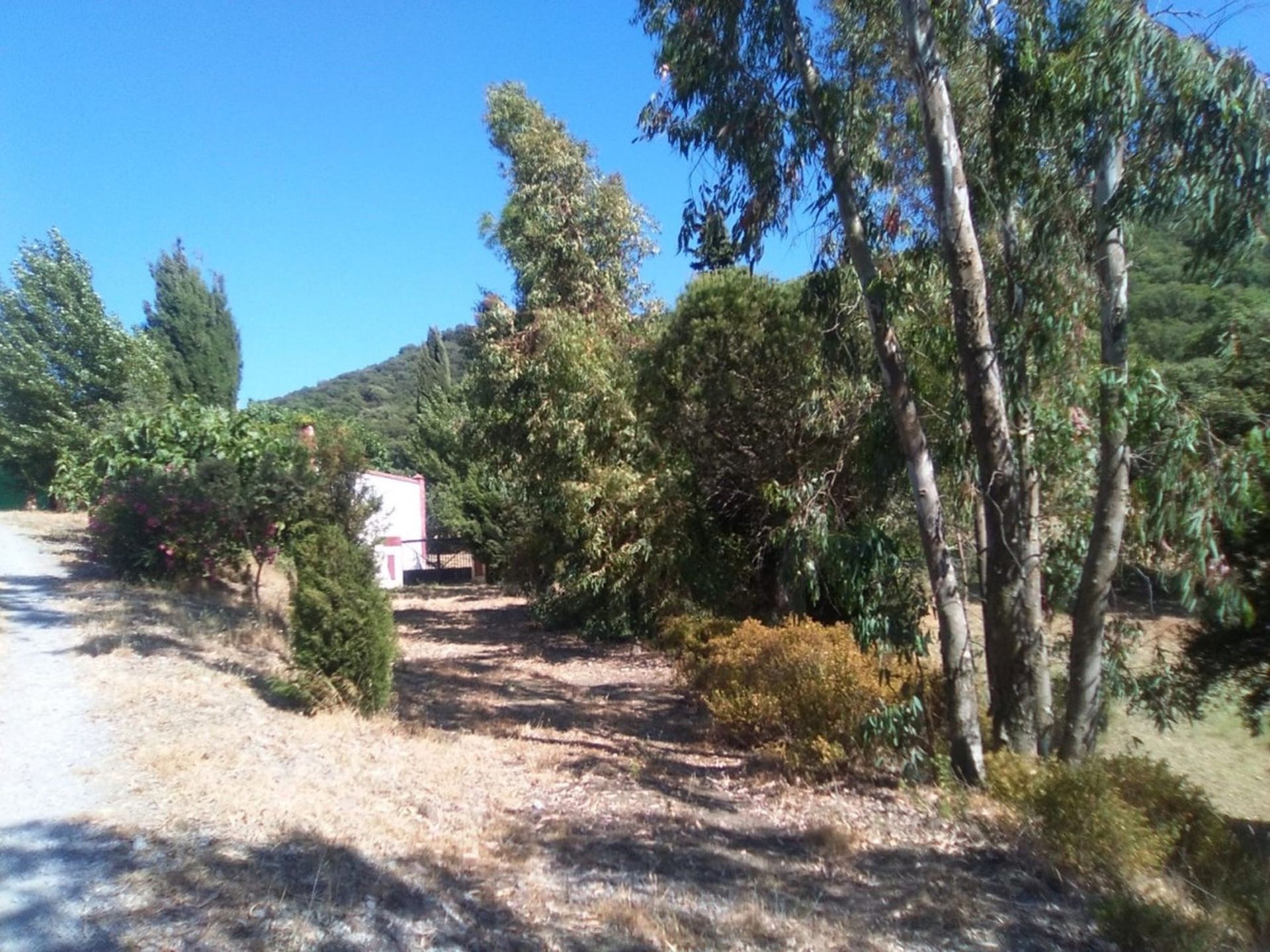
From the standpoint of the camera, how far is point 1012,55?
810 cm

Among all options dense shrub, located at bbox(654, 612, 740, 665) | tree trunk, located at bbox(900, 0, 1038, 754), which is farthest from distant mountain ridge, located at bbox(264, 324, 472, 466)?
tree trunk, located at bbox(900, 0, 1038, 754)

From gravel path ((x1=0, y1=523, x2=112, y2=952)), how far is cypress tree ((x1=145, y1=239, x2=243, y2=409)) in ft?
93.5

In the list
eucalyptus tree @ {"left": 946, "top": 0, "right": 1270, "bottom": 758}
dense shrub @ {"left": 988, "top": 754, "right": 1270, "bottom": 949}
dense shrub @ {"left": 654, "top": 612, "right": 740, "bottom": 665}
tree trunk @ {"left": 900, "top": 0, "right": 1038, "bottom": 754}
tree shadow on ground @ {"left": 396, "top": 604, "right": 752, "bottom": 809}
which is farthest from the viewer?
dense shrub @ {"left": 654, "top": 612, "right": 740, "bottom": 665}

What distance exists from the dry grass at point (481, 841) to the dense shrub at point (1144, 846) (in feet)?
1.05

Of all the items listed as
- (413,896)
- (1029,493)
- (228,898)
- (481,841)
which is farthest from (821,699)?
(228,898)

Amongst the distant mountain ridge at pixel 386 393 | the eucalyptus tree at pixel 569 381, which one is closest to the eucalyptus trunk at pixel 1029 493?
the eucalyptus tree at pixel 569 381

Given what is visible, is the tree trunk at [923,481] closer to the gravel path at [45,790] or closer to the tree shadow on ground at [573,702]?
the tree shadow on ground at [573,702]

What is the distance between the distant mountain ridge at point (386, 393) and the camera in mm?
56656

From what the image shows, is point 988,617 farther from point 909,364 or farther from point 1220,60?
point 1220,60

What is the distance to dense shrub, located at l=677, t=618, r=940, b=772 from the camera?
347 inches

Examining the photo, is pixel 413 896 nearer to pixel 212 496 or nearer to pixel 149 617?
pixel 149 617

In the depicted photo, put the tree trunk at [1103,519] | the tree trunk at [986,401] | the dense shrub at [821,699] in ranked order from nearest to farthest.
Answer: the tree trunk at [1103,519], the tree trunk at [986,401], the dense shrub at [821,699]

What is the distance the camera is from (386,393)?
325ft

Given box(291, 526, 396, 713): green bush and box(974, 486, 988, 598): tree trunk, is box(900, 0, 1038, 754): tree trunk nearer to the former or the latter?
box(974, 486, 988, 598): tree trunk
